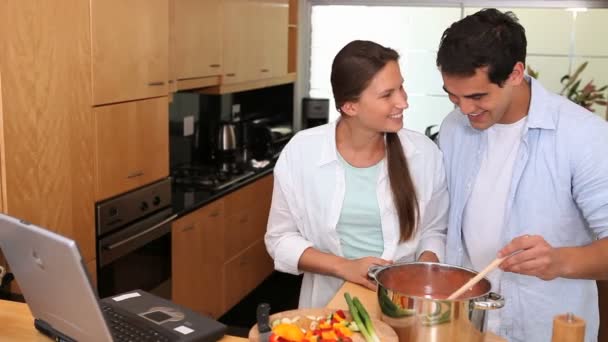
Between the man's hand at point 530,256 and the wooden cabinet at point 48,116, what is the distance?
158cm

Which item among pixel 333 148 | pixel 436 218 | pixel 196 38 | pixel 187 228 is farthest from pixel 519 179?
pixel 196 38

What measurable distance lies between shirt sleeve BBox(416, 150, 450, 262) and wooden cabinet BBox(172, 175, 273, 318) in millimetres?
1579

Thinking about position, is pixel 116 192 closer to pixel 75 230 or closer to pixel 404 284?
pixel 75 230

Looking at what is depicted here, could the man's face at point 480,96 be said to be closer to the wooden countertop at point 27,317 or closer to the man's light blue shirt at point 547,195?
the man's light blue shirt at point 547,195

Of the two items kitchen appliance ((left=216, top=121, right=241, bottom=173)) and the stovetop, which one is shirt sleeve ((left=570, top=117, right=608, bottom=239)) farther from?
kitchen appliance ((left=216, top=121, right=241, bottom=173))

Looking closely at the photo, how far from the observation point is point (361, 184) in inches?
81.3

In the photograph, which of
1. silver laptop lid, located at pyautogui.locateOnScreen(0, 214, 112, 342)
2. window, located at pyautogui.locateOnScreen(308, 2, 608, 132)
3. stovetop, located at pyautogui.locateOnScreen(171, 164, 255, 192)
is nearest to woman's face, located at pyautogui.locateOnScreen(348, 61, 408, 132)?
silver laptop lid, located at pyautogui.locateOnScreen(0, 214, 112, 342)

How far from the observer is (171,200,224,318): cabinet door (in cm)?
344

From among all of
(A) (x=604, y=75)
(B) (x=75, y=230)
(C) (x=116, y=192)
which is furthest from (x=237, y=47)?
(A) (x=604, y=75)

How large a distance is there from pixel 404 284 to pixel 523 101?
64cm

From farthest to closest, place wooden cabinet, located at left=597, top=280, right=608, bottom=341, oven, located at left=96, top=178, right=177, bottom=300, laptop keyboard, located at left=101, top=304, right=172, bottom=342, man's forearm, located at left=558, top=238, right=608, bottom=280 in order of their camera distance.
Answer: oven, located at left=96, top=178, right=177, bottom=300, wooden cabinet, located at left=597, top=280, right=608, bottom=341, man's forearm, located at left=558, top=238, right=608, bottom=280, laptop keyboard, located at left=101, top=304, right=172, bottom=342

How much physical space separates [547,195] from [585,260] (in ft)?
0.69

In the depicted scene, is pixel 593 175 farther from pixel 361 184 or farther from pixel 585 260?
pixel 361 184

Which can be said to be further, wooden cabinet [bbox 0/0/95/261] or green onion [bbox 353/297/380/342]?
wooden cabinet [bbox 0/0/95/261]
